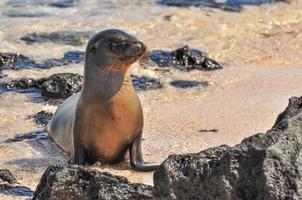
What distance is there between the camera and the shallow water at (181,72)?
7465mm

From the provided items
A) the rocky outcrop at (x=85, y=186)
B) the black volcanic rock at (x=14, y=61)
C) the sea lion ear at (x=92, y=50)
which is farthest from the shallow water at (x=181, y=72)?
the rocky outcrop at (x=85, y=186)

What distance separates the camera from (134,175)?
6.55 metres

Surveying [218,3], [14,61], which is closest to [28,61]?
[14,61]

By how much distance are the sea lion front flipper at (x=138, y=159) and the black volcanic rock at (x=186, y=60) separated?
346 cm

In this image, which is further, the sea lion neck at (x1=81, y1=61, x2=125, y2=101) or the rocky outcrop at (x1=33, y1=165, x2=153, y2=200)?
the sea lion neck at (x1=81, y1=61, x2=125, y2=101)

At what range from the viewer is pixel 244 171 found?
13.2 feet

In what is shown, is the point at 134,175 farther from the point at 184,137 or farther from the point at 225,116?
the point at 225,116

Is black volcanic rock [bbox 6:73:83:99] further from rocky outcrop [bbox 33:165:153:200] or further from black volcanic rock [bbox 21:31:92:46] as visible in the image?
rocky outcrop [bbox 33:165:153:200]

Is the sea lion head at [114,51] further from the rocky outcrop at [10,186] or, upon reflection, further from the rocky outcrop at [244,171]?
the rocky outcrop at [244,171]

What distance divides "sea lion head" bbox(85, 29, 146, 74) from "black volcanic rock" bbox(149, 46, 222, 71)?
11.0 feet

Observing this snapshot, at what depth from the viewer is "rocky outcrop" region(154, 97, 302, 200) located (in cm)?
395

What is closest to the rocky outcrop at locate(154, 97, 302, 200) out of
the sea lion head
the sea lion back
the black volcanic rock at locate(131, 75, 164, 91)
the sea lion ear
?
the sea lion head

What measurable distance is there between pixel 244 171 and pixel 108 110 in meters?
2.94

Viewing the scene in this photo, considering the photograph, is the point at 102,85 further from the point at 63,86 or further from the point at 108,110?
the point at 63,86
